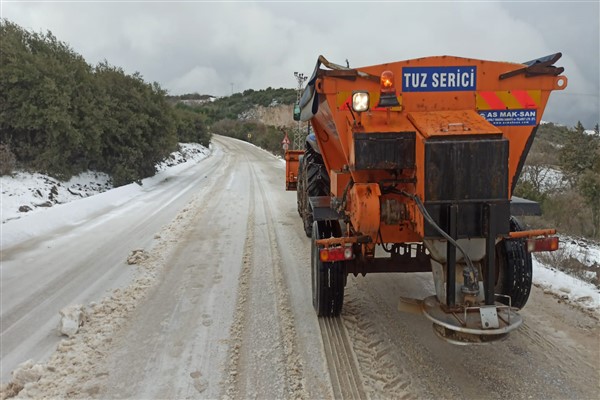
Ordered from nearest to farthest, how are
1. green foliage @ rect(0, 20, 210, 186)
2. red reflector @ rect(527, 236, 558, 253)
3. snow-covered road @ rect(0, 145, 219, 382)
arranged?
red reflector @ rect(527, 236, 558, 253) < snow-covered road @ rect(0, 145, 219, 382) < green foliage @ rect(0, 20, 210, 186)

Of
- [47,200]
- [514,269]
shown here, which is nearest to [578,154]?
[514,269]

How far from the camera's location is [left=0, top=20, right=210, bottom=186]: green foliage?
11453mm

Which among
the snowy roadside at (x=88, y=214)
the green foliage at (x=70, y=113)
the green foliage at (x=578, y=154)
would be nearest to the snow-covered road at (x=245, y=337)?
the snowy roadside at (x=88, y=214)

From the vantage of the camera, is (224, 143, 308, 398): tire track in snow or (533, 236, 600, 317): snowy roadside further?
(533, 236, 600, 317): snowy roadside

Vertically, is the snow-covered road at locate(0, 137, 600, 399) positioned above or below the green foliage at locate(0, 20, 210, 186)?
below

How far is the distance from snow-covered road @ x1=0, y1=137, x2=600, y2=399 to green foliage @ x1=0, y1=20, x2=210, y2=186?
19.7 ft

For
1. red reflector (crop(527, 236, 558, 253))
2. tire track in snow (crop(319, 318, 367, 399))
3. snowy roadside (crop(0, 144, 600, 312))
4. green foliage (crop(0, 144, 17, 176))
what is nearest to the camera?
tire track in snow (crop(319, 318, 367, 399))

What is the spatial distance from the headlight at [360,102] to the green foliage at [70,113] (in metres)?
10.9

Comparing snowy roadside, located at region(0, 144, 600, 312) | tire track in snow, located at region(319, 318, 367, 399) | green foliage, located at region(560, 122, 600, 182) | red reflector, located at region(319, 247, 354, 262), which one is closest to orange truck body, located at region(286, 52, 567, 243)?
red reflector, located at region(319, 247, 354, 262)

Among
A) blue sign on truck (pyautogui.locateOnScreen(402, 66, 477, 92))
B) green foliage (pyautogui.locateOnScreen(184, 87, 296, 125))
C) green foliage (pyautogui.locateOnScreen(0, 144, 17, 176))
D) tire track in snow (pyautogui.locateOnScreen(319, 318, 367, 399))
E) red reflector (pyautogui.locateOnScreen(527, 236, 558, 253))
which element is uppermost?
green foliage (pyautogui.locateOnScreen(184, 87, 296, 125))

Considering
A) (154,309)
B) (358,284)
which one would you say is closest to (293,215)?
(358,284)

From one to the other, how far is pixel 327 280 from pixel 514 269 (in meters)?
1.70

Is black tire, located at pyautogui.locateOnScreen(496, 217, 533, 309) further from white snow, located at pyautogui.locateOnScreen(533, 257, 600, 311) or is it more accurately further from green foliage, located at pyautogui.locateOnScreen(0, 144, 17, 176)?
green foliage, located at pyautogui.locateOnScreen(0, 144, 17, 176)

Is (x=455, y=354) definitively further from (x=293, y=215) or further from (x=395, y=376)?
(x=293, y=215)
